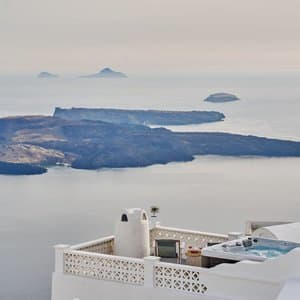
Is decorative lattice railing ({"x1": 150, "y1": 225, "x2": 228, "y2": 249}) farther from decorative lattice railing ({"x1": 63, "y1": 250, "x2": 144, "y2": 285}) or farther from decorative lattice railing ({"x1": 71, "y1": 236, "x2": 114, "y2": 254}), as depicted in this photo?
decorative lattice railing ({"x1": 63, "y1": 250, "x2": 144, "y2": 285})

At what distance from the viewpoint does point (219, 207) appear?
1170cm

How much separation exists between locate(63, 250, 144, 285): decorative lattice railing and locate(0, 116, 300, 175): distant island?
4656 mm

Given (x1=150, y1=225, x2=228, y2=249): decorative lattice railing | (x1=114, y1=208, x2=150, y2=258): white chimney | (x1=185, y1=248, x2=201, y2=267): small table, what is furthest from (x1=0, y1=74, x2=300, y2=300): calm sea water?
(x1=185, y1=248, x2=201, y2=267): small table

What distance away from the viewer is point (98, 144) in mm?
12539

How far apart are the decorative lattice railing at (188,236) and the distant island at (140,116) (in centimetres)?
370

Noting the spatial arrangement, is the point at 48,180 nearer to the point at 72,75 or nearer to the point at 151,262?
the point at 72,75

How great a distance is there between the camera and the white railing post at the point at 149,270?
7238 millimetres

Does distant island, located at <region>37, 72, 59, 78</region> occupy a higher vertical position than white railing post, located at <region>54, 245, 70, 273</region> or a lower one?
higher

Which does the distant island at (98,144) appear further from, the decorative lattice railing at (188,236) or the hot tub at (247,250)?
the hot tub at (247,250)

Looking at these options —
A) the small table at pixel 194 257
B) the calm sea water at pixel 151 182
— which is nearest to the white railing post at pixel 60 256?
the small table at pixel 194 257

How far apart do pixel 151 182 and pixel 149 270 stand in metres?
5.07

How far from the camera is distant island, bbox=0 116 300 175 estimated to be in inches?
477

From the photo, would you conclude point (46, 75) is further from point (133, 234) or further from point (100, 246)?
point (133, 234)

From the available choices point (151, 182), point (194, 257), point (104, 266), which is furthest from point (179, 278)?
point (151, 182)
